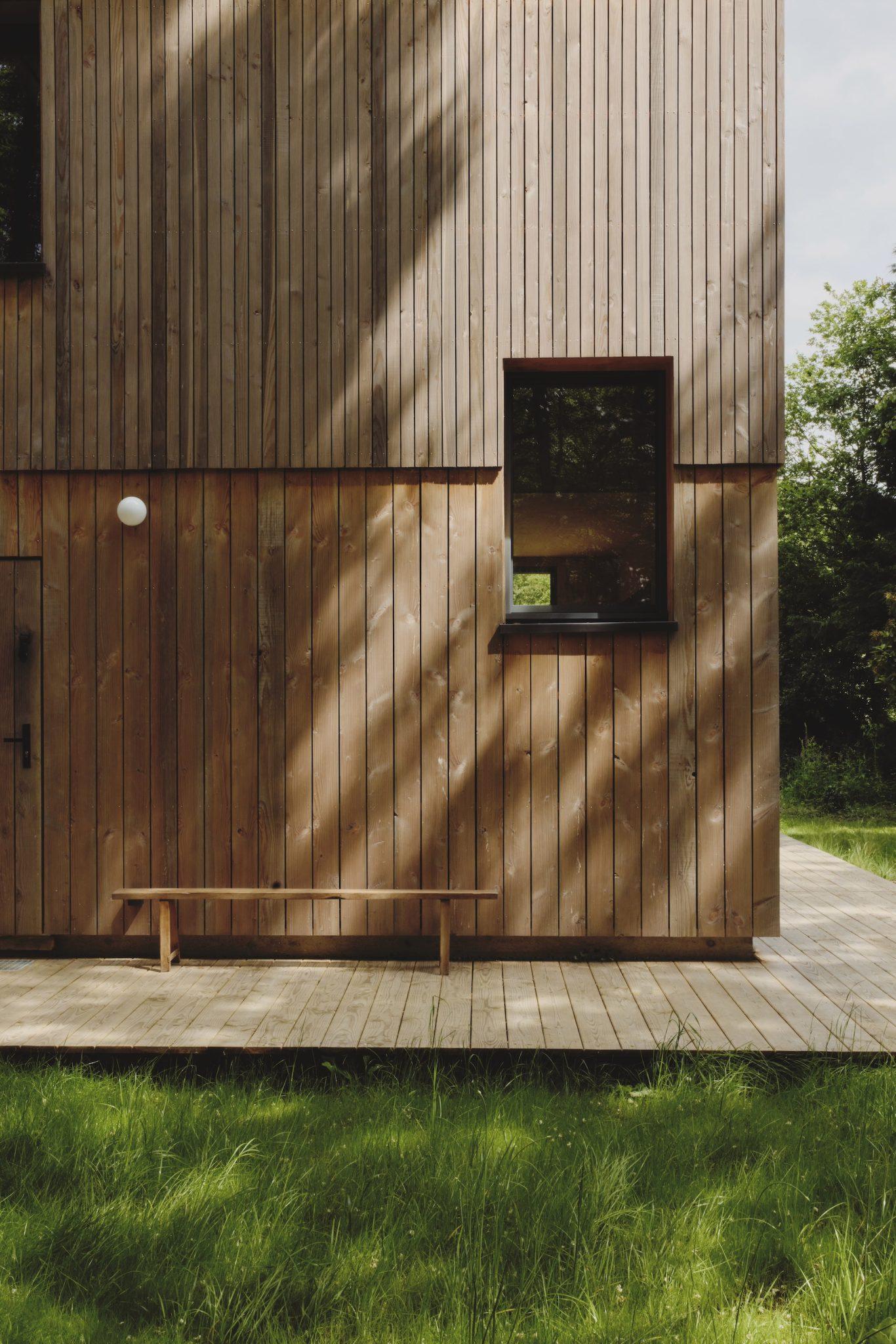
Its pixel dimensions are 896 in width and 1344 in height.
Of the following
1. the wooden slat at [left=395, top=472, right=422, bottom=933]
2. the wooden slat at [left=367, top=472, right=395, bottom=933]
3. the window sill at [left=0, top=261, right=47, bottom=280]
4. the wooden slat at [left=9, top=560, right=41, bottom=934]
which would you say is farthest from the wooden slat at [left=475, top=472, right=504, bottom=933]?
the window sill at [left=0, top=261, right=47, bottom=280]

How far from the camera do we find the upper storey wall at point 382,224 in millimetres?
4082

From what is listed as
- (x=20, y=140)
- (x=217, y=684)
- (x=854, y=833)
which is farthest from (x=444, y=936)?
(x=854, y=833)

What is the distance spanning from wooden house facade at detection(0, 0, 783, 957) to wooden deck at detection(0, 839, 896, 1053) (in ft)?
0.79

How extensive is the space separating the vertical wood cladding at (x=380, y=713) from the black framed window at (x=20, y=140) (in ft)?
4.13

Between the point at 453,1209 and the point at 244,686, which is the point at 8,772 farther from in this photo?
the point at 453,1209

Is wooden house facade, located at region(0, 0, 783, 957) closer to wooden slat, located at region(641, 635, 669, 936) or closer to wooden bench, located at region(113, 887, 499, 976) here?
wooden slat, located at region(641, 635, 669, 936)

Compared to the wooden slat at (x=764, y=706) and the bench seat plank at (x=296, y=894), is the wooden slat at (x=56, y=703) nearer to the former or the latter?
the bench seat plank at (x=296, y=894)

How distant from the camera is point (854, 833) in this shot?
962cm

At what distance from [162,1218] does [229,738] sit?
2.32 meters

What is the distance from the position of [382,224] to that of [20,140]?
76.4 inches

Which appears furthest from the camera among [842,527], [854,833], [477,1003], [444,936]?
[842,527]

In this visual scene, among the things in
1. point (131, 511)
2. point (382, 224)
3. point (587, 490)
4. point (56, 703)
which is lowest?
point (56, 703)

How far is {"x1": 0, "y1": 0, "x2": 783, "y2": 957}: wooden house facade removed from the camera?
161 inches

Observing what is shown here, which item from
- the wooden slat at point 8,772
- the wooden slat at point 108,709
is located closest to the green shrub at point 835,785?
the wooden slat at point 108,709
